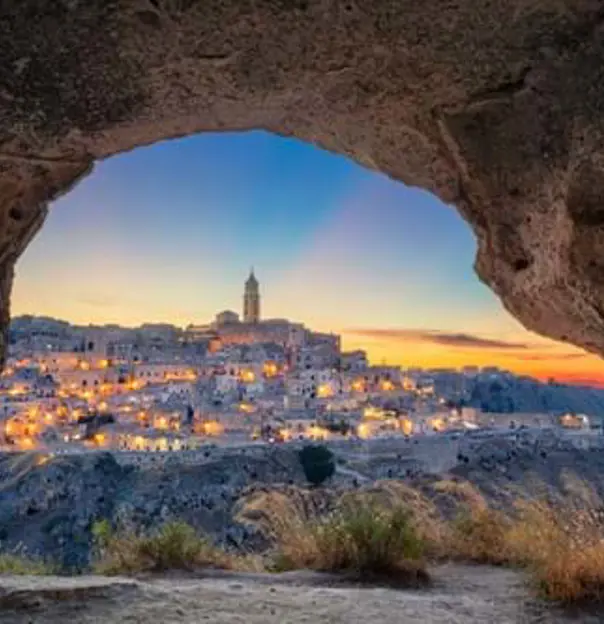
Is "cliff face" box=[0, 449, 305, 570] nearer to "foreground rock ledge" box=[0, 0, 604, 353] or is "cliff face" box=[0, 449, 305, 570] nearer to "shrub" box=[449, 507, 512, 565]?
"shrub" box=[449, 507, 512, 565]

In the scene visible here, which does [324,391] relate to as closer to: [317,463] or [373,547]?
[317,463]

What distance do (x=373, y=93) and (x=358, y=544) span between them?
3.69m

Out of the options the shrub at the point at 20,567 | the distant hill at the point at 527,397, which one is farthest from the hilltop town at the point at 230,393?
the shrub at the point at 20,567

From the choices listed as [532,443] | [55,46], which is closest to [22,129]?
[55,46]

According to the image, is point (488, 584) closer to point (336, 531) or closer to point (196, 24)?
point (336, 531)

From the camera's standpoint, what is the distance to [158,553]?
632 centimetres

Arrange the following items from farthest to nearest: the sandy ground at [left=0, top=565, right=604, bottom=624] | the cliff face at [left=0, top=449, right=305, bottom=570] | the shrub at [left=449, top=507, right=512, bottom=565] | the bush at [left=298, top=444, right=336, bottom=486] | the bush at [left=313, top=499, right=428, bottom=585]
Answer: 1. the bush at [left=298, top=444, right=336, bottom=486]
2. the cliff face at [left=0, top=449, right=305, bottom=570]
3. the shrub at [left=449, top=507, right=512, bottom=565]
4. the bush at [left=313, top=499, right=428, bottom=585]
5. the sandy ground at [left=0, top=565, right=604, bottom=624]

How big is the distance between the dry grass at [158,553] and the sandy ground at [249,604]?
72cm

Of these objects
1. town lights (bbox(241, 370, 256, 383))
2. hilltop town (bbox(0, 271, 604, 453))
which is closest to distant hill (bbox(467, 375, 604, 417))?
hilltop town (bbox(0, 271, 604, 453))

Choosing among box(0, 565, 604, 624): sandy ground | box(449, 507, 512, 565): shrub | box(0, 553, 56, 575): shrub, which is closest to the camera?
box(0, 565, 604, 624): sandy ground

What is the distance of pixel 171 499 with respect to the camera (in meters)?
35.0

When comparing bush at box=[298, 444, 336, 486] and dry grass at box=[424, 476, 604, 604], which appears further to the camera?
bush at box=[298, 444, 336, 486]

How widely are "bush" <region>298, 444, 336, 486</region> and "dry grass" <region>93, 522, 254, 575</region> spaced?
106 feet

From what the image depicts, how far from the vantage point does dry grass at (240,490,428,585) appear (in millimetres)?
5992
